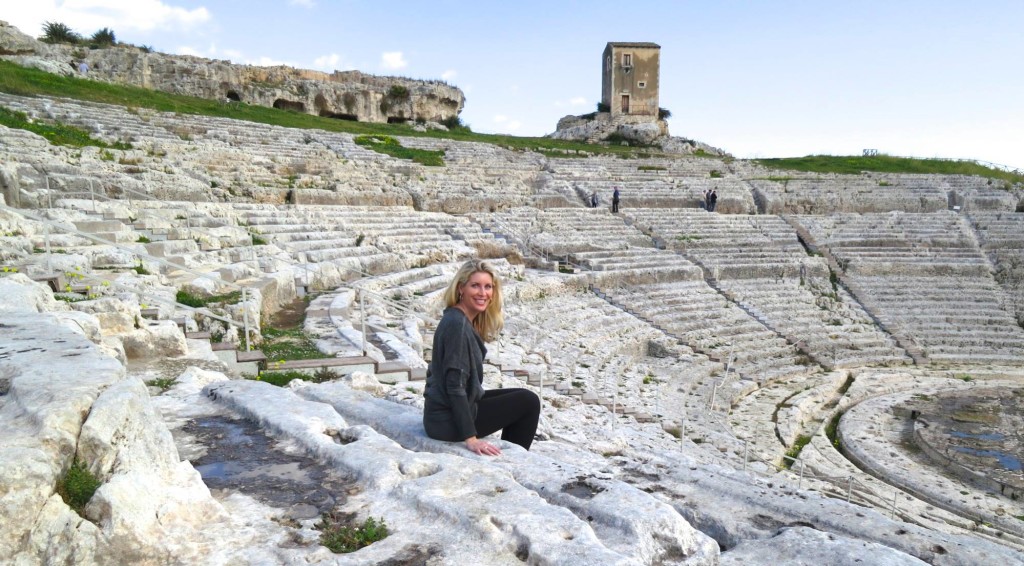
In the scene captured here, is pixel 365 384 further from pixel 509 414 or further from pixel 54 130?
pixel 54 130

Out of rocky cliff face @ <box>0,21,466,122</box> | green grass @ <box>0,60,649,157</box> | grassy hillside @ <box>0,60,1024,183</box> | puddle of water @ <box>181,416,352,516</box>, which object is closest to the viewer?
puddle of water @ <box>181,416,352,516</box>

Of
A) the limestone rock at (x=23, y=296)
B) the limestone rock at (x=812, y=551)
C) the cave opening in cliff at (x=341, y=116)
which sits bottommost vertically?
the limestone rock at (x=812, y=551)

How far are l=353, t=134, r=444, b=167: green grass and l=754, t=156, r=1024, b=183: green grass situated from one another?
17.2m

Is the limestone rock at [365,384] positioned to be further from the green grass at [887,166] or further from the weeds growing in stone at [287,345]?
the green grass at [887,166]

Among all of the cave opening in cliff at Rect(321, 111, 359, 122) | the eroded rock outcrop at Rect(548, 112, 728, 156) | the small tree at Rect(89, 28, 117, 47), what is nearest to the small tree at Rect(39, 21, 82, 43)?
the small tree at Rect(89, 28, 117, 47)

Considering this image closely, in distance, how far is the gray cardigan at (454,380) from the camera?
3.08 meters

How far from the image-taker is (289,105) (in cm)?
3253

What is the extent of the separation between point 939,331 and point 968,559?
15868 mm

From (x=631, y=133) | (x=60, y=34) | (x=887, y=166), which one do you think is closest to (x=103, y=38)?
(x=60, y=34)

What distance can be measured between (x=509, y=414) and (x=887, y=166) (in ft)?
108

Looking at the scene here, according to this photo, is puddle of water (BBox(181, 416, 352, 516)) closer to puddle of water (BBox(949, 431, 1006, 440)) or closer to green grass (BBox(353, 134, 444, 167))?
puddle of water (BBox(949, 431, 1006, 440))

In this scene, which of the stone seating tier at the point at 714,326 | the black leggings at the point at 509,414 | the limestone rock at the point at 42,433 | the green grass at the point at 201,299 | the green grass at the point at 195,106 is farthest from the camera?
the green grass at the point at 195,106

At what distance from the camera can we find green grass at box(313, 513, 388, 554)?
2.19 metres

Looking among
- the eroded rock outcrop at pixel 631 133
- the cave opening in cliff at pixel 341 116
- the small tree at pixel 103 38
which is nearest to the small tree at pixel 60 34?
the small tree at pixel 103 38
